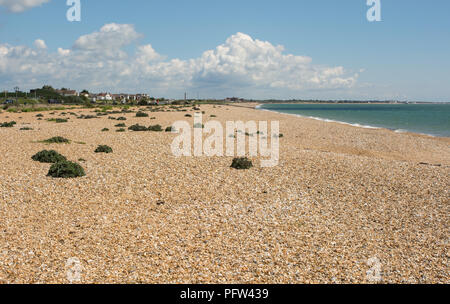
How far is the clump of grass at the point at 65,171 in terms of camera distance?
41.8 ft

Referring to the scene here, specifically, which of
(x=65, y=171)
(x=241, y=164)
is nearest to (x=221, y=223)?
(x=241, y=164)

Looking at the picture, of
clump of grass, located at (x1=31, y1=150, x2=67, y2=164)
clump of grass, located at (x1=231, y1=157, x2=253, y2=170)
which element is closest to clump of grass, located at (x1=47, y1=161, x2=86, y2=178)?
clump of grass, located at (x1=31, y1=150, x2=67, y2=164)

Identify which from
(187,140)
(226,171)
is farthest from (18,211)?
(187,140)

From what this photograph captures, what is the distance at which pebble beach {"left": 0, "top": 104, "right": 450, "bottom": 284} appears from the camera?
22.3 ft

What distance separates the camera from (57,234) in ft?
26.6

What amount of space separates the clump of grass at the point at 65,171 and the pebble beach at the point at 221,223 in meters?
0.34

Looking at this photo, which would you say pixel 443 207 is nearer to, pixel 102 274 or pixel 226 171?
pixel 226 171

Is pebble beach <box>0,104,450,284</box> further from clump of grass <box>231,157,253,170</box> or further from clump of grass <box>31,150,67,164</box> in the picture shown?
clump of grass <box>31,150,67,164</box>

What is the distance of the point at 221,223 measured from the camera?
9.16 meters

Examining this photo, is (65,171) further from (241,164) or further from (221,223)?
(241,164)

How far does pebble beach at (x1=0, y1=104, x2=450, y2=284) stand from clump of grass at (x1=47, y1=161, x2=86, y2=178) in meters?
0.34

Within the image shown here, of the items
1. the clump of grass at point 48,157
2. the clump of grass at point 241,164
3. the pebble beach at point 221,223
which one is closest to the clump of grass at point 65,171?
the pebble beach at point 221,223

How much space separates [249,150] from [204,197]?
965 centimetres

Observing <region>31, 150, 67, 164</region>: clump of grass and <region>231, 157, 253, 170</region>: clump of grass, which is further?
<region>231, 157, 253, 170</region>: clump of grass
